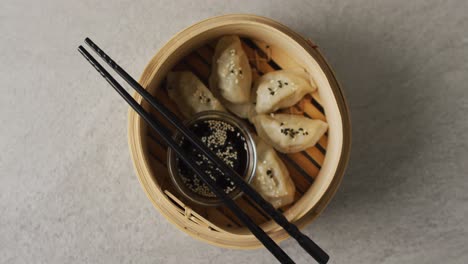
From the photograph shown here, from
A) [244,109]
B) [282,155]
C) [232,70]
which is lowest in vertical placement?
[282,155]

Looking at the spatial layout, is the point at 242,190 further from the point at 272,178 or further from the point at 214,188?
the point at 272,178

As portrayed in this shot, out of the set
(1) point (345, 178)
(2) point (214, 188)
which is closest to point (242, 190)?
(2) point (214, 188)

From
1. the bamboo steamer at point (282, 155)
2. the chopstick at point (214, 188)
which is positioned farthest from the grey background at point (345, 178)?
the chopstick at point (214, 188)

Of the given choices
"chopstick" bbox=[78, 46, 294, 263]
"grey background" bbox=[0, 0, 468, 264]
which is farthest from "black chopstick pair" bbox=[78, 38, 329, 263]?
"grey background" bbox=[0, 0, 468, 264]

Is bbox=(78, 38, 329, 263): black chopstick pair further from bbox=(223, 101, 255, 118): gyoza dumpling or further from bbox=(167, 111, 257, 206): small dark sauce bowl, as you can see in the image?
bbox=(223, 101, 255, 118): gyoza dumpling

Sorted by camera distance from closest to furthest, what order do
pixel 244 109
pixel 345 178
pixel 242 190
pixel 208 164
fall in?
1. pixel 242 190
2. pixel 208 164
3. pixel 244 109
4. pixel 345 178
